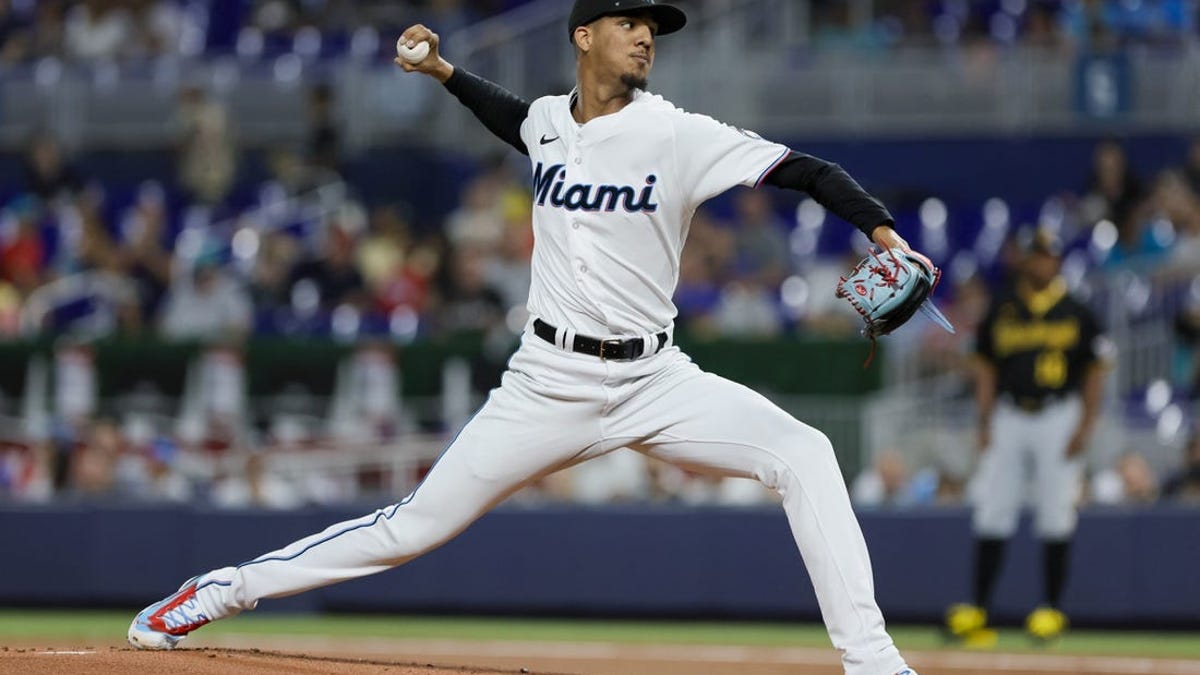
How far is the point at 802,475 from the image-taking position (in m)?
5.66

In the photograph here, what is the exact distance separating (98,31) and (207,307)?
16.7ft

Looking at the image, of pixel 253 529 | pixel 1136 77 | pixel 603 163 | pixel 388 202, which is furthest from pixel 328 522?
pixel 1136 77

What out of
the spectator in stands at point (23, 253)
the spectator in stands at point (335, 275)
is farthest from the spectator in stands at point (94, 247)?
the spectator in stands at point (335, 275)

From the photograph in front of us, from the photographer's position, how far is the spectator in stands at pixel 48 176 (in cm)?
1680

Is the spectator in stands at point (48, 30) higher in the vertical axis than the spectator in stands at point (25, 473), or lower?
higher

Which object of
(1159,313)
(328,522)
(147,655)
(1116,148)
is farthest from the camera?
(1116,148)

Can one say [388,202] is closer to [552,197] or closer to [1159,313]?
[1159,313]

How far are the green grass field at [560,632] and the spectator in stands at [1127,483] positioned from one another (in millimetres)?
855

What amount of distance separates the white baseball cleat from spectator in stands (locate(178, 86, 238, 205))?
10839 millimetres

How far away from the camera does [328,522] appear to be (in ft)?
38.6

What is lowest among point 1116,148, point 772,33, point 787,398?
point 787,398

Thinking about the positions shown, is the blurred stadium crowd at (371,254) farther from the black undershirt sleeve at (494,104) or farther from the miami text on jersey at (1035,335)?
the black undershirt sleeve at (494,104)

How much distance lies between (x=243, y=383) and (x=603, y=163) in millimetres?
8192

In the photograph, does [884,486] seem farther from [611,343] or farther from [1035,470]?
[611,343]
